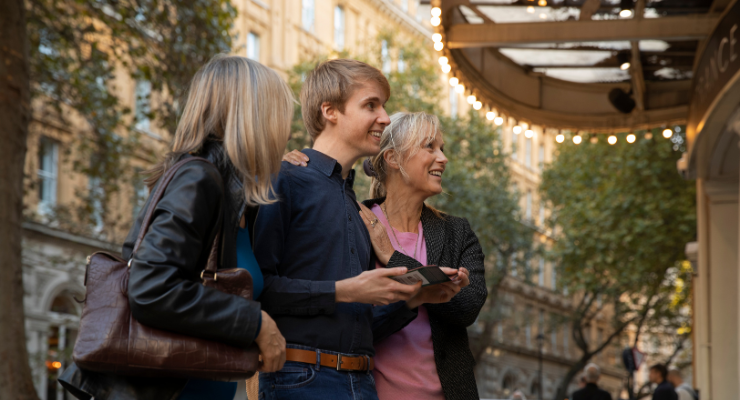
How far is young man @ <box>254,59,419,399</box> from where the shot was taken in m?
2.77

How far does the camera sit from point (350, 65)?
3344 mm

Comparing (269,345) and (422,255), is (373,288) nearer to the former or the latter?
(269,345)

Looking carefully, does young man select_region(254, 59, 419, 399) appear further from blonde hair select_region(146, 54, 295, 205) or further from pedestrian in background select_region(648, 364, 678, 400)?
pedestrian in background select_region(648, 364, 678, 400)

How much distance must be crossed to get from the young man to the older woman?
6.4 inches

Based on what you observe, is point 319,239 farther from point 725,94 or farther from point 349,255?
point 725,94

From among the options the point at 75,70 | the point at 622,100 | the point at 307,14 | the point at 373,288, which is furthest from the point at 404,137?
the point at 307,14

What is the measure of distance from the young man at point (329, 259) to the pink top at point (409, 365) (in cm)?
13

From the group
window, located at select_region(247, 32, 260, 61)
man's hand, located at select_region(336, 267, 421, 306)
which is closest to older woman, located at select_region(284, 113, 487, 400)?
man's hand, located at select_region(336, 267, 421, 306)

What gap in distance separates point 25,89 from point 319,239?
8078 mm

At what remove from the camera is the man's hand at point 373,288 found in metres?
2.73

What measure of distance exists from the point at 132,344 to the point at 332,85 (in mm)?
1526

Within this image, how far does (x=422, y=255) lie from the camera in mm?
3727

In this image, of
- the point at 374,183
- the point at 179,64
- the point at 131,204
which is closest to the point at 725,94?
the point at 374,183

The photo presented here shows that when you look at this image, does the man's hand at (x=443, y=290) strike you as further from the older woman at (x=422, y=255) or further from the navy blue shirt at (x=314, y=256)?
the navy blue shirt at (x=314, y=256)
